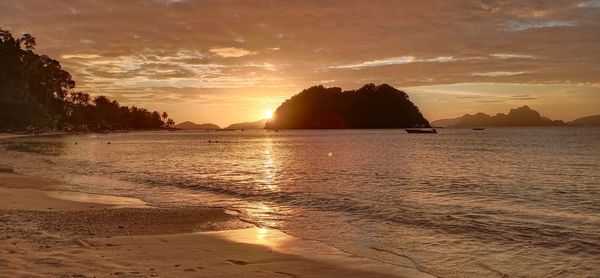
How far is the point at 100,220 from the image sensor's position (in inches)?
693

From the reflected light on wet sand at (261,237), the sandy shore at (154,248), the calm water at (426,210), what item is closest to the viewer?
the sandy shore at (154,248)

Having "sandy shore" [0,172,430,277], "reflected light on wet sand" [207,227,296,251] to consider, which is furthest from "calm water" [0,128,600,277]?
"sandy shore" [0,172,430,277]

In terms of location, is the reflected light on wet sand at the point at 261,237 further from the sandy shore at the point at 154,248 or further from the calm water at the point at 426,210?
the calm water at the point at 426,210

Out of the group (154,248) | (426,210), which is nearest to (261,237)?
(154,248)

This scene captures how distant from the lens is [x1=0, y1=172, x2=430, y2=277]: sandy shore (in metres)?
10.6

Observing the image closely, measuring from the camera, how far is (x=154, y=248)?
13.1 m

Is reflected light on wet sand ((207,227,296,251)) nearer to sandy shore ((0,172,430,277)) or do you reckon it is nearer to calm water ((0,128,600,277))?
sandy shore ((0,172,430,277))

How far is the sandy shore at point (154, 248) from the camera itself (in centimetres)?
1062

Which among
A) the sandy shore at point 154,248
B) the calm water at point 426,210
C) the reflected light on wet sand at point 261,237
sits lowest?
the calm water at point 426,210

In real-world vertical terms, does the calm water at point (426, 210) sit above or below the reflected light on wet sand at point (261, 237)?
below

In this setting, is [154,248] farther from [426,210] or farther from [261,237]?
[426,210]

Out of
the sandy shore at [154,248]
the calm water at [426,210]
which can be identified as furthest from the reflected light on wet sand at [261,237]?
the calm water at [426,210]

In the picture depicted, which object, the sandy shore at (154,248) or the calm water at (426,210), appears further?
the calm water at (426,210)

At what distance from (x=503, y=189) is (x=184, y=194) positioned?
69.2ft
